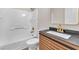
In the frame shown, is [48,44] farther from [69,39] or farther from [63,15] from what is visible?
[63,15]

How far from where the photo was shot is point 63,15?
4.45ft

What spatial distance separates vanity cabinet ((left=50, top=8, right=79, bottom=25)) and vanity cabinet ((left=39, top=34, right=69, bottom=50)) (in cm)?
18

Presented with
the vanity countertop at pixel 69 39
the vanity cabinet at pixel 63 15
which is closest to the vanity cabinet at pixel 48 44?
the vanity countertop at pixel 69 39

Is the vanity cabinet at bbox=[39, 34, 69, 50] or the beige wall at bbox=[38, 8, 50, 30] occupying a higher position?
the beige wall at bbox=[38, 8, 50, 30]

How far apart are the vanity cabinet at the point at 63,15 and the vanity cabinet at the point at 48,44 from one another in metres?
0.18

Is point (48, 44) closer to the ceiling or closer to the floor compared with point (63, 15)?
closer to the floor

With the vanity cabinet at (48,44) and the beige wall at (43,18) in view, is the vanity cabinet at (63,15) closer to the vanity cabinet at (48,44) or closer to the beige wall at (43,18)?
the beige wall at (43,18)

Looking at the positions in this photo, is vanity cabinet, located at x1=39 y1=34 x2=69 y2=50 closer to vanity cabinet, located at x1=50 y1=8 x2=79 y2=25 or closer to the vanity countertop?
the vanity countertop

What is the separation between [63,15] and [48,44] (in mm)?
314

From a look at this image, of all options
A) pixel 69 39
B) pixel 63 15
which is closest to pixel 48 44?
pixel 69 39

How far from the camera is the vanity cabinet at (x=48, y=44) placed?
53.1 inches

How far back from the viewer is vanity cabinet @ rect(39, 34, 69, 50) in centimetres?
135

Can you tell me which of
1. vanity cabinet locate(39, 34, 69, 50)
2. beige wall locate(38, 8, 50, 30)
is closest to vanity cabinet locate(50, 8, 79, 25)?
beige wall locate(38, 8, 50, 30)

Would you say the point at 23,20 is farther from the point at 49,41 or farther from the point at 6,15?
the point at 49,41
